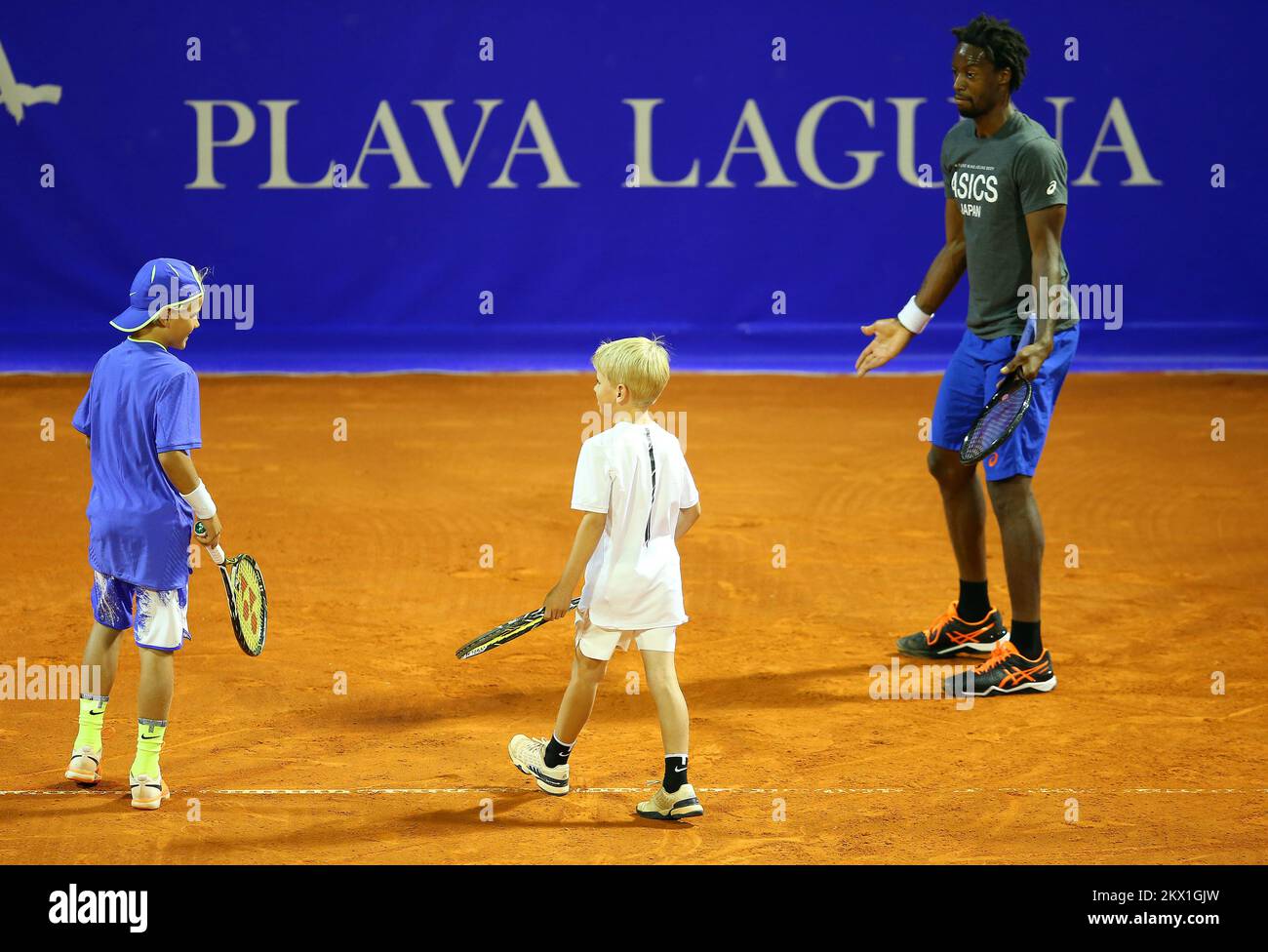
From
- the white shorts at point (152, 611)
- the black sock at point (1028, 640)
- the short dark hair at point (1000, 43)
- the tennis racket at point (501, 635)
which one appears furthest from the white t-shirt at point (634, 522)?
the short dark hair at point (1000, 43)

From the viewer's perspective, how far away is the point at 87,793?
4.39m

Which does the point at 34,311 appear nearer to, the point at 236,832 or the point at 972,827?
the point at 236,832

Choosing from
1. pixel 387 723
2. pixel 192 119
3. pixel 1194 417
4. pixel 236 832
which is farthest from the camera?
pixel 192 119

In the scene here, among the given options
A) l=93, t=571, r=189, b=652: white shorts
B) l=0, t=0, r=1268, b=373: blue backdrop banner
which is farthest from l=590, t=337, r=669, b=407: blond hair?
l=0, t=0, r=1268, b=373: blue backdrop banner

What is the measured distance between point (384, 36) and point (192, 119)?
1448 millimetres

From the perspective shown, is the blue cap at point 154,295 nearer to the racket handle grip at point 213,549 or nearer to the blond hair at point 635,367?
the racket handle grip at point 213,549

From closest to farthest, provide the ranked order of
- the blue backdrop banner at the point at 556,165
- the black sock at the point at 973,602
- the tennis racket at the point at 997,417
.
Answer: the tennis racket at the point at 997,417, the black sock at the point at 973,602, the blue backdrop banner at the point at 556,165

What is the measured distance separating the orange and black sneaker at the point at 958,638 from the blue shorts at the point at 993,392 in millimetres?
627

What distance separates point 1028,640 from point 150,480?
9.32ft

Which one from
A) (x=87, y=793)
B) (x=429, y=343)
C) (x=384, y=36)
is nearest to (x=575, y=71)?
(x=384, y=36)

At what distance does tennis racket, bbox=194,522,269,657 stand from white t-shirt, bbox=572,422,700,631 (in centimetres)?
93

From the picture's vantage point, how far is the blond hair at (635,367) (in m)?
4.23

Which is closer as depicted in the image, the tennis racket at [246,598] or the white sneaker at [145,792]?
the white sneaker at [145,792]

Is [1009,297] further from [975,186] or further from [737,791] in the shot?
[737,791]
